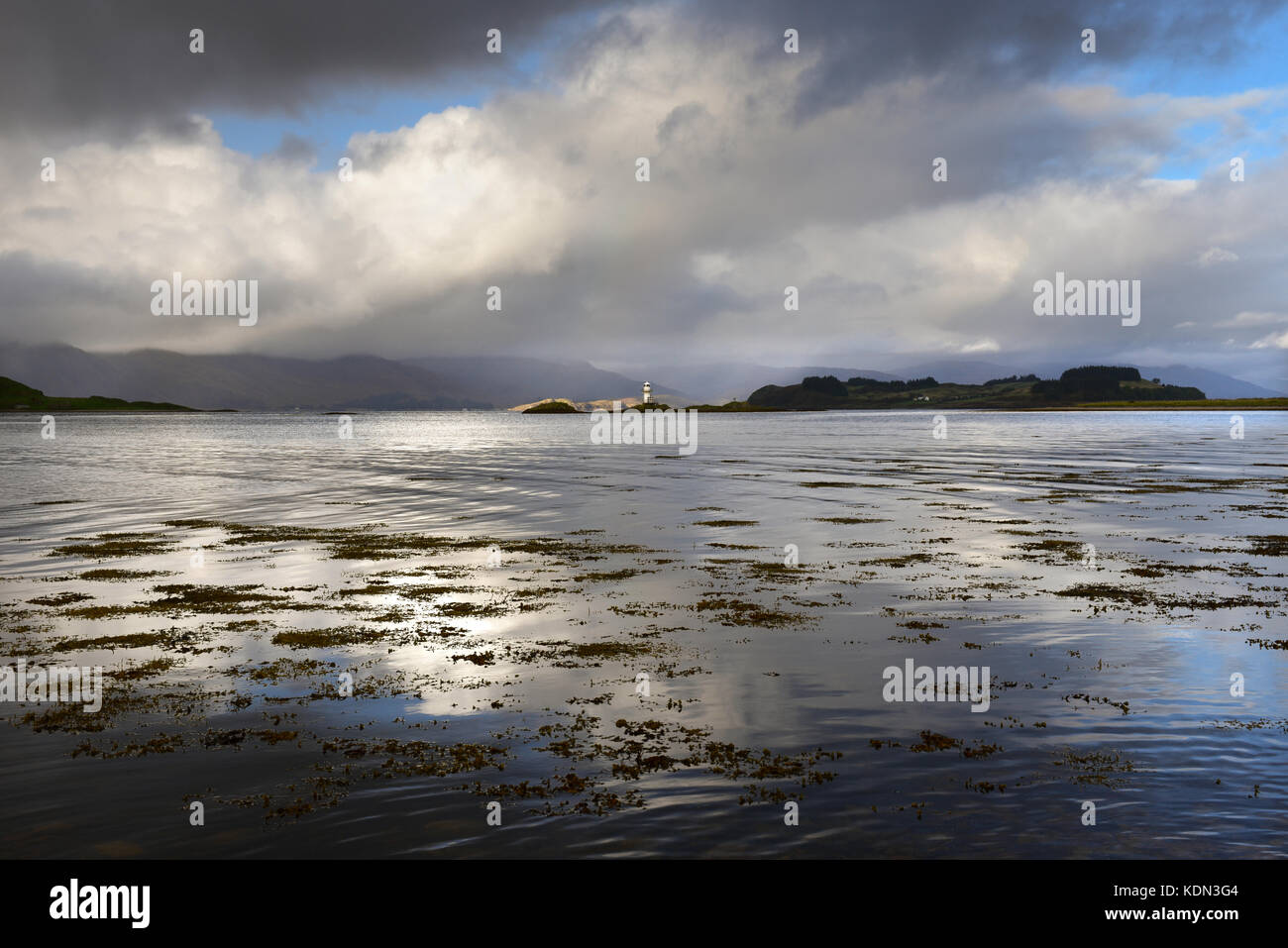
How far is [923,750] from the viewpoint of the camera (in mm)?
14766

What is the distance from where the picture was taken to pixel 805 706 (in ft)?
56.2

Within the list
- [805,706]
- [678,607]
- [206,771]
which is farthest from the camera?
[678,607]

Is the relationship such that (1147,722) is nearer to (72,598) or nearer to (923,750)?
(923,750)

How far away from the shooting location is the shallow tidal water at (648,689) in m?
12.1

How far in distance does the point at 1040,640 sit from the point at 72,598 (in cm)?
2883

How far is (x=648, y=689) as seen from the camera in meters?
18.2

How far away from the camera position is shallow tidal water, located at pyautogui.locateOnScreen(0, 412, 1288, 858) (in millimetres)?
12117

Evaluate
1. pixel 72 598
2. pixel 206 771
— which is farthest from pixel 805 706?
pixel 72 598
